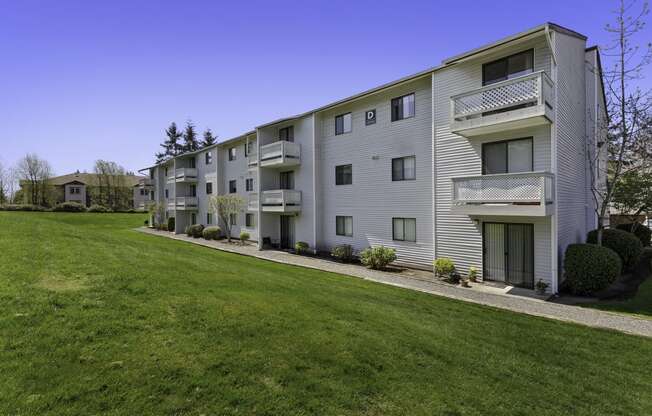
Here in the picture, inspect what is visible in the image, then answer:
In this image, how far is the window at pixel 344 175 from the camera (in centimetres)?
1952

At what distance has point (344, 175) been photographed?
19.9 meters

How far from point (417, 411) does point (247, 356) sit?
2.46 metres

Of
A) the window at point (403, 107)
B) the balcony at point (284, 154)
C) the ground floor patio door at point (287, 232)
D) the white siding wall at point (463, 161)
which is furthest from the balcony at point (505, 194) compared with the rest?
the ground floor patio door at point (287, 232)

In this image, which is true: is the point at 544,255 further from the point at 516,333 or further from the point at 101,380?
the point at 101,380

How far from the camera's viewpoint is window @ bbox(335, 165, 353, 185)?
768 inches

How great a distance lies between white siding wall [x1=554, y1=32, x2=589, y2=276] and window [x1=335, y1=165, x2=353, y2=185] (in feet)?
33.9

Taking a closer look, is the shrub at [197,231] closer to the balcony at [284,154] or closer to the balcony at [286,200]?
the balcony at [286,200]

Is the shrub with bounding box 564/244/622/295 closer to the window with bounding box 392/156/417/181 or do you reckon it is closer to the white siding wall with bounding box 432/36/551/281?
the white siding wall with bounding box 432/36/551/281

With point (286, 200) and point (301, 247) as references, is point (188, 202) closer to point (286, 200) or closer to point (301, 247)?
point (286, 200)

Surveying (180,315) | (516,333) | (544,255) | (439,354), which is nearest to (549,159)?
(544,255)

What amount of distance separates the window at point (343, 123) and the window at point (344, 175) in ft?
7.32

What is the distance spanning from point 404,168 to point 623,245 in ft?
35.4

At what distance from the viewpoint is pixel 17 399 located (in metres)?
3.37

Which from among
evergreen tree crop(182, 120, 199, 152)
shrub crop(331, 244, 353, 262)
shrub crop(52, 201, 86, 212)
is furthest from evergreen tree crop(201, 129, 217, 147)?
shrub crop(331, 244, 353, 262)
